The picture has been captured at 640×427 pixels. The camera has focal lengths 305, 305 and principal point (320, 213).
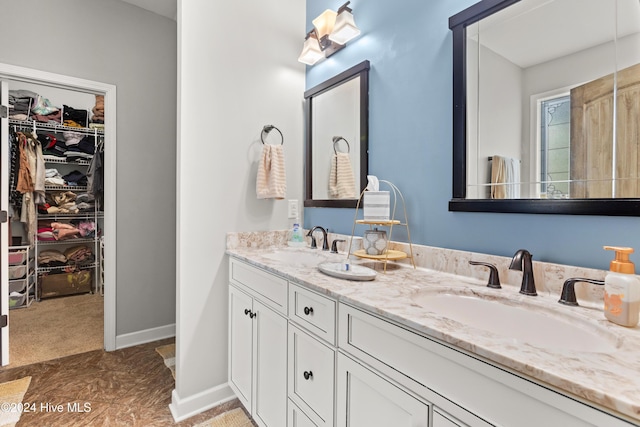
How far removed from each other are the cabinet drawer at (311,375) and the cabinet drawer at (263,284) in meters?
0.13

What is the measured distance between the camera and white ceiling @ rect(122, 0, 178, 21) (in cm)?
247

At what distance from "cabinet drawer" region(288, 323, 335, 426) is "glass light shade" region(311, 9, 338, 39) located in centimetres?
174

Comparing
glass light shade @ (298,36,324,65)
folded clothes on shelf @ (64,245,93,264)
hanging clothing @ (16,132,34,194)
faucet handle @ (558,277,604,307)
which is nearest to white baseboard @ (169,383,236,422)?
faucet handle @ (558,277,604,307)

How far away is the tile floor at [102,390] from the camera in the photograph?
1666 mm

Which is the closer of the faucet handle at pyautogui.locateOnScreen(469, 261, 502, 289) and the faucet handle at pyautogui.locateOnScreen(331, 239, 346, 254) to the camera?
the faucet handle at pyautogui.locateOnScreen(469, 261, 502, 289)

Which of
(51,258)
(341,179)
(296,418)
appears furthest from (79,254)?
(296,418)

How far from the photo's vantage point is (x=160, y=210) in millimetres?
2668

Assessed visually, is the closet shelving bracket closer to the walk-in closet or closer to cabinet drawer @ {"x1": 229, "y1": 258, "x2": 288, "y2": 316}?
cabinet drawer @ {"x1": 229, "y1": 258, "x2": 288, "y2": 316}

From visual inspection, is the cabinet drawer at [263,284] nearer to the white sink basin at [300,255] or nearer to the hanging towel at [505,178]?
the white sink basin at [300,255]

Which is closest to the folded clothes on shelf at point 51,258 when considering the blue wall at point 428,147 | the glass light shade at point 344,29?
the blue wall at point 428,147

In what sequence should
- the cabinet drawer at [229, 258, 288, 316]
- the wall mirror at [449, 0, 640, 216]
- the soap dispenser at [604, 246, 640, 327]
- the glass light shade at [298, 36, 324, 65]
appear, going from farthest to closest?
the glass light shade at [298, 36, 324, 65], the cabinet drawer at [229, 258, 288, 316], the wall mirror at [449, 0, 640, 216], the soap dispenser at [604, 246, 640, 327]

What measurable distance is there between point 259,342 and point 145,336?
1.68 metres

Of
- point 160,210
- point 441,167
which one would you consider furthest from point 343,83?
point 160,210

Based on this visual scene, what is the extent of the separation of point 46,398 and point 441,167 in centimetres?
257
